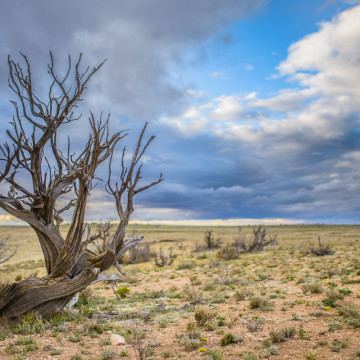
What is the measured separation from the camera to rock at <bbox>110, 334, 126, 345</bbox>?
6727mm

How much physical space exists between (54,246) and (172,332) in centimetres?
348

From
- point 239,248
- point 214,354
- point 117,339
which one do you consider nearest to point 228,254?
point 239,248

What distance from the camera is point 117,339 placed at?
22.3ft

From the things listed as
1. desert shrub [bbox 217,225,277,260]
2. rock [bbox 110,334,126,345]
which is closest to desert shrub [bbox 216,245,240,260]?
desert shrub [bbox 217,225,277,260]

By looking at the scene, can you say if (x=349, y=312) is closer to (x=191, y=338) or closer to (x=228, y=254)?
(x=191, y=338)

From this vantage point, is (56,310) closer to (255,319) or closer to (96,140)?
(96,140)

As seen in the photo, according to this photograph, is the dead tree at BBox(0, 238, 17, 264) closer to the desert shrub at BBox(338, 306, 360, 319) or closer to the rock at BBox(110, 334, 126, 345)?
the rock at BBox(110, 334, 126, 345)

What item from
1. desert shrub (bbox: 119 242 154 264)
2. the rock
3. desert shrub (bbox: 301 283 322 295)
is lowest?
desert shrub (bbox: 119 242 154 264)

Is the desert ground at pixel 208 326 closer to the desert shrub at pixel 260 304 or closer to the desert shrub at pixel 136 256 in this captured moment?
the desert shrub at pixel 260 304

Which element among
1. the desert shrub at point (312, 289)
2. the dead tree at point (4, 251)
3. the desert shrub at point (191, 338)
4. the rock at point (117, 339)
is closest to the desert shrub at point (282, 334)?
the desert shrub at point (191, 338)

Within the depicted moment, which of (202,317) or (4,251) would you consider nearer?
(202,317)

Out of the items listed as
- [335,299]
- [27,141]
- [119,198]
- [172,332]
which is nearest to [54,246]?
[119,198]

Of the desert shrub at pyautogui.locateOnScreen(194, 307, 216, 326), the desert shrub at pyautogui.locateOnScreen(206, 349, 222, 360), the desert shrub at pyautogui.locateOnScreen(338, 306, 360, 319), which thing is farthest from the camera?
the desert shrub at pyautogui.locateOnScreen(194, 307, 216, 326)

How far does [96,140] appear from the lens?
768cm
